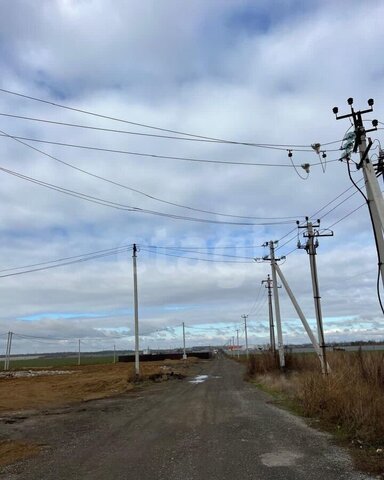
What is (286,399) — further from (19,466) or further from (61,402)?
(19,466)

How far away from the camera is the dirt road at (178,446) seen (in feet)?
27.5

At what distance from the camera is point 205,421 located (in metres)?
14.6

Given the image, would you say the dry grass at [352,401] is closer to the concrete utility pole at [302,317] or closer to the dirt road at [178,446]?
the dirt road at [178,446]

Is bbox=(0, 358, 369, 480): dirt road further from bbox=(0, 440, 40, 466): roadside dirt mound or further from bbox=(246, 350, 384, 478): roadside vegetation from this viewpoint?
bbox=(246, 350, 384, 478): roadside vegetation

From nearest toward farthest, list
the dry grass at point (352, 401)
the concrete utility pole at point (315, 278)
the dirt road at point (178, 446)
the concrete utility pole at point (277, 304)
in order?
the dirt road at point (178, 446), the dry grass at point (352, 401), the concrete utility pole at point (315, 278), the concrete utility pole at point (277, 304)

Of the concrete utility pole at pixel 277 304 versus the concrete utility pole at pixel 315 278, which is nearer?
the concrete utility pole at pixel 315 278

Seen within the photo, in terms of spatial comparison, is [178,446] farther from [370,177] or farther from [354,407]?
[370,177]

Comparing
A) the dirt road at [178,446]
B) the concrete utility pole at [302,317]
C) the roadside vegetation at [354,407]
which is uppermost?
the concrete utility pole at [302,317]

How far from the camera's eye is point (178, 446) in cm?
1073

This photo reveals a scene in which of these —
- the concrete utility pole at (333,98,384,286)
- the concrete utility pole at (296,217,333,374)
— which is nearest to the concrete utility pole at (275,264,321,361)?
the concrete utility pole at (296,217,333,374)

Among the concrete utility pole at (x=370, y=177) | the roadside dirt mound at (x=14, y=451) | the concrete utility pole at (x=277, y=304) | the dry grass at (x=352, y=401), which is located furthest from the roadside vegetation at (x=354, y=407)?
the concrete utility pole at (x=277, y=304)

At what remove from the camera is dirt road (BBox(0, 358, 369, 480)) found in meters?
8.39

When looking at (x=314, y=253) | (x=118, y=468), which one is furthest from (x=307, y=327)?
(x=118, y=468)

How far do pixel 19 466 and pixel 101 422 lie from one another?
19.5 feet
